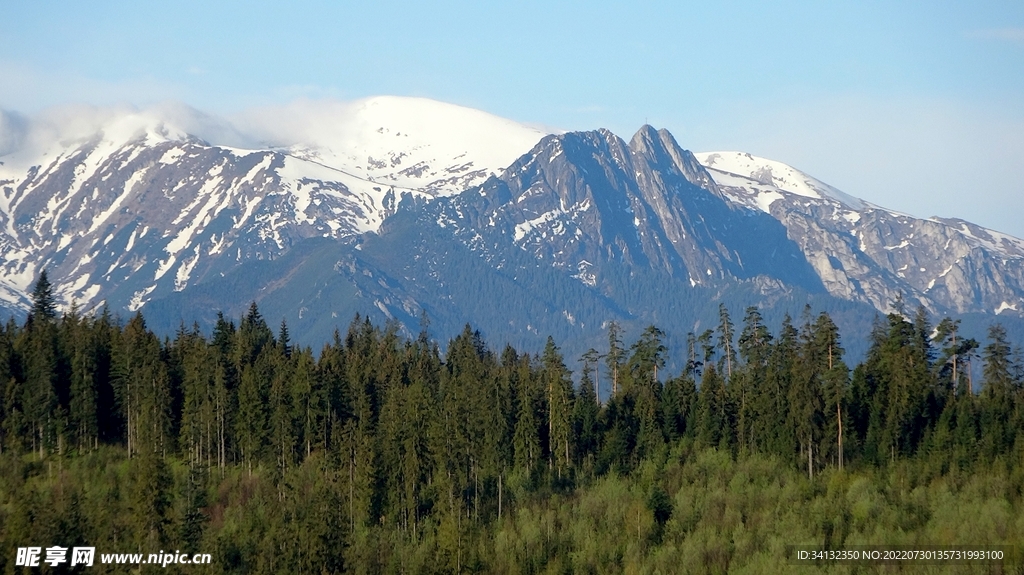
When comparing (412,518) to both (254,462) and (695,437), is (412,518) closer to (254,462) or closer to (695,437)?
(254,462)

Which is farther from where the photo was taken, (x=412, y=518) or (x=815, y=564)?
(x=412, y=518)

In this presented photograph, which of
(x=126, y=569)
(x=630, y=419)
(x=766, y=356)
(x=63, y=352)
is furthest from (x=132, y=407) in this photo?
(x=766, y=356)

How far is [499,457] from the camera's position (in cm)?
12044

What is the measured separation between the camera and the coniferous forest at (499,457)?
9906cm

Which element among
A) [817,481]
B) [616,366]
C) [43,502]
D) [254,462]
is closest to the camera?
[43,502]

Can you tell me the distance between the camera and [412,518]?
11219 cm

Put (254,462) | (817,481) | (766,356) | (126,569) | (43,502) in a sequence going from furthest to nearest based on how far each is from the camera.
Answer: (766,356) → (254,462) → (817,481) → (43,502) → (126,569)

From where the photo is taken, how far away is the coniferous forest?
99.1 metres

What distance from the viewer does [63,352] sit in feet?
407

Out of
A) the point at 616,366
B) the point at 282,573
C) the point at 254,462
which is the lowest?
the point at 282,573

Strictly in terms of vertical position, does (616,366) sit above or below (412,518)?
above

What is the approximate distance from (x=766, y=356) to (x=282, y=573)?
5391cm

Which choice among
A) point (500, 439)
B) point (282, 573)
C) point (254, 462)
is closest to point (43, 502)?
point (282, 573)

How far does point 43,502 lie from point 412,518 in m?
29.5
